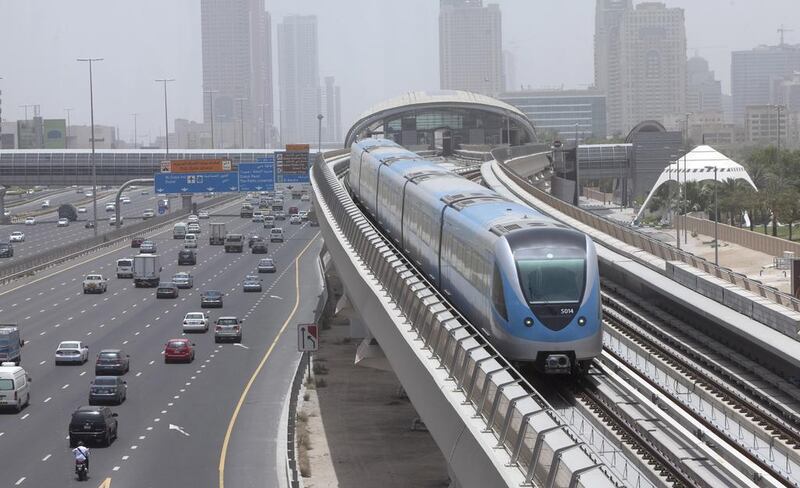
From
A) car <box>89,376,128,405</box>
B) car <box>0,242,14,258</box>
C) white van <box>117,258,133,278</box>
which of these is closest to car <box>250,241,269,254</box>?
car <box>0,242,14,258</box>

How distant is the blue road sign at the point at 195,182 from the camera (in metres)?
110

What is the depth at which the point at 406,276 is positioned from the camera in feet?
100

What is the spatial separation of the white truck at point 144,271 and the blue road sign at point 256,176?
34091mm

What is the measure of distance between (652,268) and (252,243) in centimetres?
6856

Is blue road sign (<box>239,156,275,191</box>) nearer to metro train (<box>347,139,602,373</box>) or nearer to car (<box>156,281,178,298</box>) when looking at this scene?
car (<box>156,281,178,298</box>)

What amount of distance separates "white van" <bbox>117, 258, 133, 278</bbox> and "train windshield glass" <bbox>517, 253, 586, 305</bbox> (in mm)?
63262

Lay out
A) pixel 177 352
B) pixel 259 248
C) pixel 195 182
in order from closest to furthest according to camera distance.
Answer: pixel 177 352, pixel 259 248, pixel 195 182

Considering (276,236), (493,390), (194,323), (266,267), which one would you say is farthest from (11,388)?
(276,236)

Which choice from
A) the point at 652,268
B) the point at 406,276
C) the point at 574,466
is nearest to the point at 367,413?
the point at 652,268

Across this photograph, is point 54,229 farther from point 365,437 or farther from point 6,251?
point 365,437

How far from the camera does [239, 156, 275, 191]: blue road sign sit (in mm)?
113688

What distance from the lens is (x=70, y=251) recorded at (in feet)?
311

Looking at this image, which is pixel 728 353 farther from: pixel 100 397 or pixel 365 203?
pixel 365 203

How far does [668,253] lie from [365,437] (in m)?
9.17
